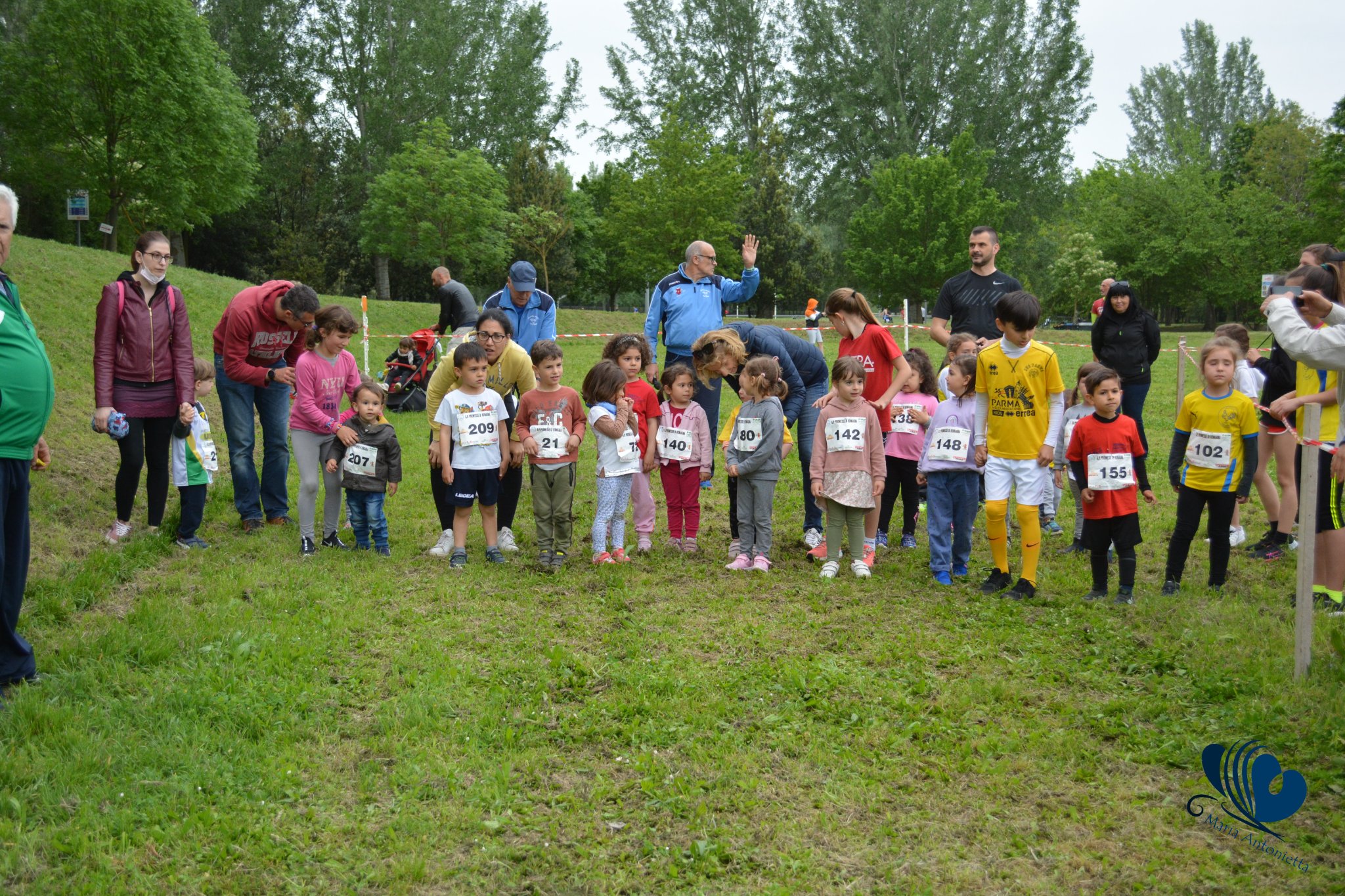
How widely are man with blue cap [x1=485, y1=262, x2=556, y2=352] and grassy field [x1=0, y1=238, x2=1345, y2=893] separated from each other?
3.06 meters

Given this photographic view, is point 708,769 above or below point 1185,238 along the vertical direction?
below

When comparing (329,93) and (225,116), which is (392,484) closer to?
(225,116)

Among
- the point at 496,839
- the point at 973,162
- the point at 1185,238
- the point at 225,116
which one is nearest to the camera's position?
the point at 496,839

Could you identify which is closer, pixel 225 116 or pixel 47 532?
pixel 47 532

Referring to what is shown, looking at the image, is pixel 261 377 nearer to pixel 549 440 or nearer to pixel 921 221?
pixel 549 440

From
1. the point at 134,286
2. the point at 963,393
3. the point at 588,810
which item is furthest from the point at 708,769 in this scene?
the point at 134,286

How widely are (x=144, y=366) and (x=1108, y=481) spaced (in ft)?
22.3

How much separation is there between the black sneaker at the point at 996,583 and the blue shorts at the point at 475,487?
3.62 meters

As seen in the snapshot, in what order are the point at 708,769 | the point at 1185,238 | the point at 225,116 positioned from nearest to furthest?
the point at 708,769, the point at 225,116, the point at 1185,238

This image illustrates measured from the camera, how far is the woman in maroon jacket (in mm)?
6844

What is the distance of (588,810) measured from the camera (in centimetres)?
382

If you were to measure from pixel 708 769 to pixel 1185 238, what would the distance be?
54.8 m

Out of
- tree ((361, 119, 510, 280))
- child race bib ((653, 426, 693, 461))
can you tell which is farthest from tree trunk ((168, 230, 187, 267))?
child race bib ((653, 426, 693, 461))

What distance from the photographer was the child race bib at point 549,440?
7102 millimetres
